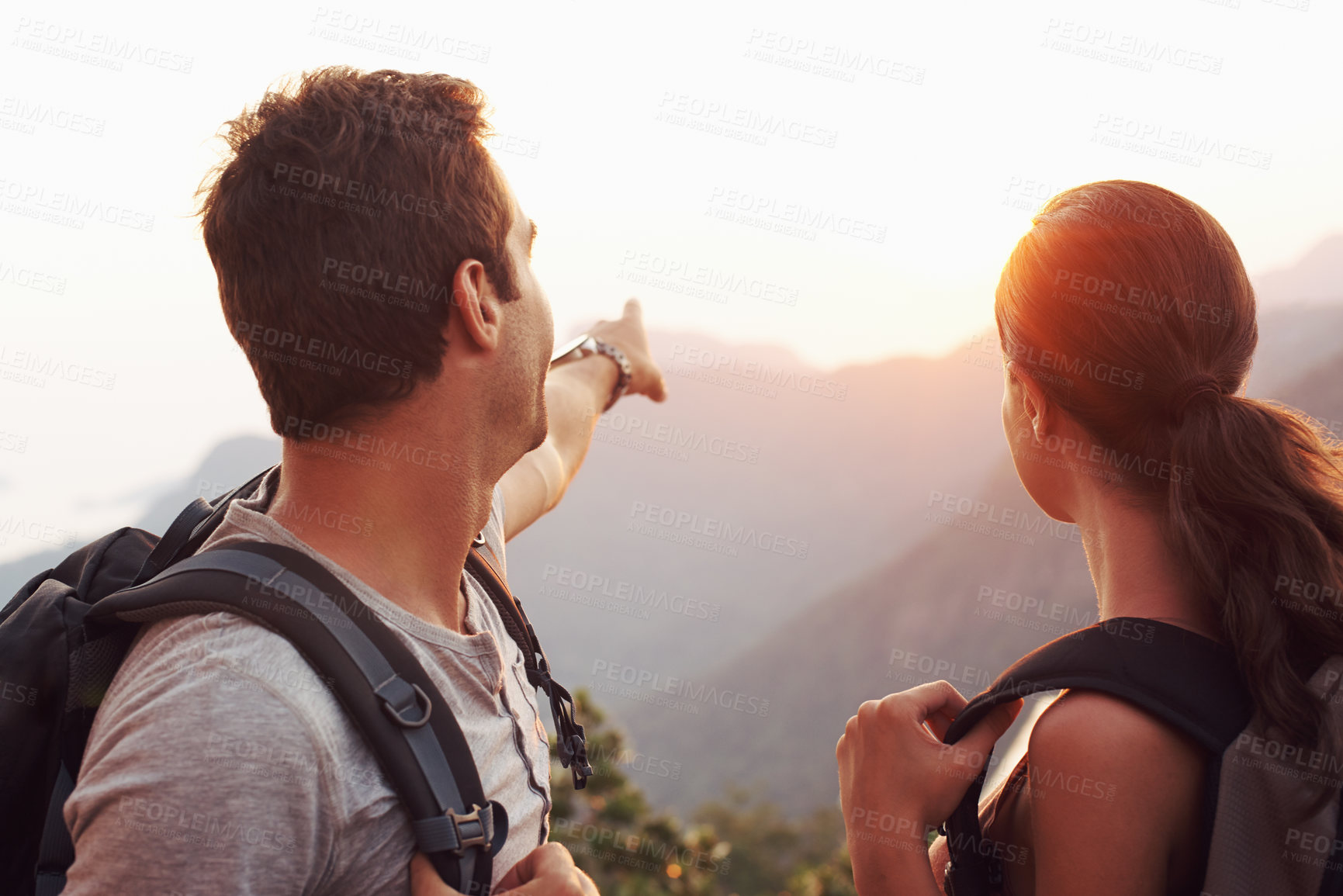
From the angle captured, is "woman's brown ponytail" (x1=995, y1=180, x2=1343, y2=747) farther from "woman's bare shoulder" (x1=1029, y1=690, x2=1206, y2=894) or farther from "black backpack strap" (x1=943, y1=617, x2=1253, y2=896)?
"woman's bare shoulder" (x1=1029, y1=690, x2=1206, y2=894)

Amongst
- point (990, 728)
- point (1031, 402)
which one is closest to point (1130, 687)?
point (990, 728)

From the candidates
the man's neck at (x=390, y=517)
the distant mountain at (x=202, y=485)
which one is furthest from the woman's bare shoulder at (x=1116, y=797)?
the distant mountain at (x=202, y=485)

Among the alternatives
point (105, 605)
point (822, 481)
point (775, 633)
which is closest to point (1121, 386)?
point (105, 605)

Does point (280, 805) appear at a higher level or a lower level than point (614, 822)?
higher

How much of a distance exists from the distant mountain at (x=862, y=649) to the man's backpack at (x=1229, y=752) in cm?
2966

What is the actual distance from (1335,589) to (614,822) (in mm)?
5850

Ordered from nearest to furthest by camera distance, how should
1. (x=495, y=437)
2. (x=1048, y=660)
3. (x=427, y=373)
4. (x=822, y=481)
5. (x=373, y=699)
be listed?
1. (x=373, y=699)
2. (x=1048, y=660)
3. (x=427, y=373)
4. (x=495, y=437)
5. (x=822, y=481)

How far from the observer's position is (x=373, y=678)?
1.28 meters

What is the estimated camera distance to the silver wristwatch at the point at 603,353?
119 inches

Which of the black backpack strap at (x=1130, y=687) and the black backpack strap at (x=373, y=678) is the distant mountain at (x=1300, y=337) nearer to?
the black backpack strap at (x=1130, y=687)

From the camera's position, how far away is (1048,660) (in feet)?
4.50

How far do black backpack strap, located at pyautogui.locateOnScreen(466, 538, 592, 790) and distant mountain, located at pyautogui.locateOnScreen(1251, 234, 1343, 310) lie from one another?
28.1 metres

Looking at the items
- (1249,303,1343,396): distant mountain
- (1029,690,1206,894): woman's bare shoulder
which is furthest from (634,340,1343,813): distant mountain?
(1029,690,1206,894): woman's bare shoulder

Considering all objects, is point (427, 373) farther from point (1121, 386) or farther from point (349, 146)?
point (1121, 386)
